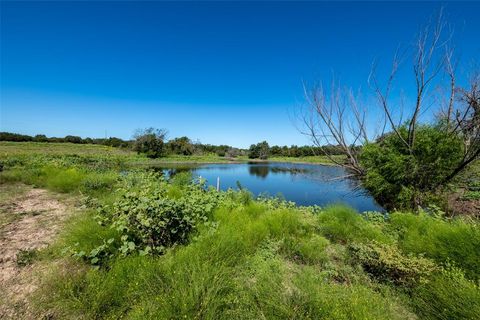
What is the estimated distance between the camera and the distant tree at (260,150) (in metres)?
77.8

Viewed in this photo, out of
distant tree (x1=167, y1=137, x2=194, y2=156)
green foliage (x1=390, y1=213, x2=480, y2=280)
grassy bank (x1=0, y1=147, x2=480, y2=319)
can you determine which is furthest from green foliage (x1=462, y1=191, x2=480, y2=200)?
distant tree (x1=167, y1=137, x2=194, y2=156)

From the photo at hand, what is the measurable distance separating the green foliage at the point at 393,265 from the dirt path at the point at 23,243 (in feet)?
13.5

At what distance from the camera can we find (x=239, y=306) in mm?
2092

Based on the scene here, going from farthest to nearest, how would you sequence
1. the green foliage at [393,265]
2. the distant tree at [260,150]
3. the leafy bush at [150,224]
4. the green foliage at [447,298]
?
the distant tree at [260,150]
the leafy bush at [150,224]
the green foliage at [393,265]
the green foliage at [447,298]

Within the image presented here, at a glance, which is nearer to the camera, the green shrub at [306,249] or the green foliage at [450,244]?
the green foliage at [450,244]

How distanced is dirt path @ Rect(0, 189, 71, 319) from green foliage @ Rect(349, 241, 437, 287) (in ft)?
13.5

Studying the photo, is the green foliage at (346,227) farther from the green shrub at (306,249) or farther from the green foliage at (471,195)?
the green foliage at (471,195)

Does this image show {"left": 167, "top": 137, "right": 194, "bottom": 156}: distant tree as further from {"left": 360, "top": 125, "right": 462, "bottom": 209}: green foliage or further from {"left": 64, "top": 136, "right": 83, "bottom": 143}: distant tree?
{"left": 360, "top": 125, "right": 462, "bottom": 209}: green foliage

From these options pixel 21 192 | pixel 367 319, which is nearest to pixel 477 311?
pixel 367 319

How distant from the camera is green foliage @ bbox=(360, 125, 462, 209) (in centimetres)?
628

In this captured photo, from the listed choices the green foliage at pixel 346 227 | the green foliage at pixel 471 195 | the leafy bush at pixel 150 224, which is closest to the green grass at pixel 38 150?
the leafy bush at pixel 150 224

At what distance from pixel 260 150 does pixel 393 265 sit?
76310 mm

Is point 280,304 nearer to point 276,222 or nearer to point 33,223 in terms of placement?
point 276,222

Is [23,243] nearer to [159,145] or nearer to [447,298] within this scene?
[447,298]
